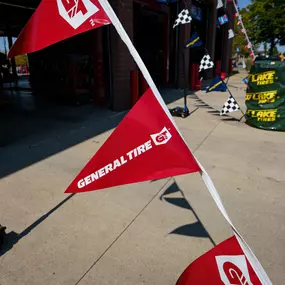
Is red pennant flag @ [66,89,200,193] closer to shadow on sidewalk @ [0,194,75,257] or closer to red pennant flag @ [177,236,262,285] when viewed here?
red pennant flag @ [177,236,262,285]

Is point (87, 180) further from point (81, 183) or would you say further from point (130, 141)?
point (130, 141)

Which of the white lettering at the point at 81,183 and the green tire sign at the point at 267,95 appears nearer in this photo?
the white lettering at the point at 81,183

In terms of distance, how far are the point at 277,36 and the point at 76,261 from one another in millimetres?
39346

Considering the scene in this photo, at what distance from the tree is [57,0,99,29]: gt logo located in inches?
1454

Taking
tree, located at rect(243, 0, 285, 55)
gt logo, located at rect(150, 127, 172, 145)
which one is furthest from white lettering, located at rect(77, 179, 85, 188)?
tree, located at rect(243, 0, 285, 55)

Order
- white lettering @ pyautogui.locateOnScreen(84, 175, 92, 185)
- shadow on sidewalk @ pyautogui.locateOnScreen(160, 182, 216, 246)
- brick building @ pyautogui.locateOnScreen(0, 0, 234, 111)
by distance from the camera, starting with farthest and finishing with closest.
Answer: brick building @ pyautogui.locateOnScreen(0, 0, 234, 111)
shadow on sidewalk @ pyautogui.locateOnScreen(160, 182, 216, 246)
white lettering @ pyautogui.locateOnScreen(84, 175, 92, 185)

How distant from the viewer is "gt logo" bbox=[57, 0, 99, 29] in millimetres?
2021

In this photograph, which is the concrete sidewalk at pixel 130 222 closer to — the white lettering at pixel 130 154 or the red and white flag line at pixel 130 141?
the red and white flag line at pixel 130 141

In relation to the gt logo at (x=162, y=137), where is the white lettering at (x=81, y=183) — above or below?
below

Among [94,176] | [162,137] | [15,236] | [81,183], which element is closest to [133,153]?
[162,137]

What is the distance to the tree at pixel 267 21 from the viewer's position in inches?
1266

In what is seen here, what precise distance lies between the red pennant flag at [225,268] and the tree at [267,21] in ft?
122

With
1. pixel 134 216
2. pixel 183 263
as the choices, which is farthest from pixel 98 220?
pixel 183 263

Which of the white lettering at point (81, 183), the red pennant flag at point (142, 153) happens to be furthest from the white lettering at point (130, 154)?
the white lettering at point (81, 183)
